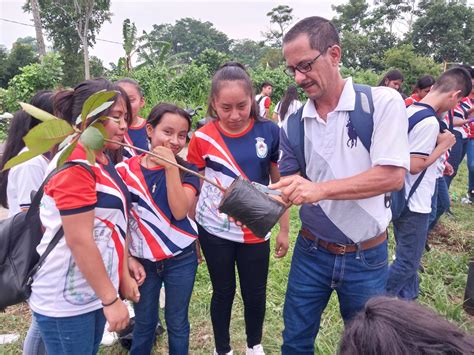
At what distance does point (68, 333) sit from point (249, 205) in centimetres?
81

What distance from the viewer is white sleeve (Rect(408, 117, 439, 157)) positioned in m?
2.51

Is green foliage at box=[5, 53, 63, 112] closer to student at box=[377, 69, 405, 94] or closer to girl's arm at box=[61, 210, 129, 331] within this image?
student at box=[377, 69, 405, 94]

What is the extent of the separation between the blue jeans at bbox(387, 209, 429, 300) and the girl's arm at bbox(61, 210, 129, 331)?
1904 mm

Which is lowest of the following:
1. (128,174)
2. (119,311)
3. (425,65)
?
(119,311)

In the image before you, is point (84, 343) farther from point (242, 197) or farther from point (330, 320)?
point (330, 320)

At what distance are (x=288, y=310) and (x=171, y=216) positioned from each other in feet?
2.35

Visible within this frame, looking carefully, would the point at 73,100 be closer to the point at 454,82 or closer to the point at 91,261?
the point at 91,261

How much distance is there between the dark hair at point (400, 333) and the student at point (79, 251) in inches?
35.9

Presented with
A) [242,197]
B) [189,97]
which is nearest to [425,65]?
[189,97]

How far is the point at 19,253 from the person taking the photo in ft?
5.10

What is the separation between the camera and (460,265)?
3.71 m

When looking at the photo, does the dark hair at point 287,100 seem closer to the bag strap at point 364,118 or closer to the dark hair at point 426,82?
the dark hair at point 426,82

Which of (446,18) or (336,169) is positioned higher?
(446,18)

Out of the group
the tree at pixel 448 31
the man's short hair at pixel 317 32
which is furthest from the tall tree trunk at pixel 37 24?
the tree at pixel 448 31
